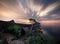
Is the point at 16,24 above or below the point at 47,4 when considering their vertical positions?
below

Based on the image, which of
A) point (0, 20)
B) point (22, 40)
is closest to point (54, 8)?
point (22, 40)

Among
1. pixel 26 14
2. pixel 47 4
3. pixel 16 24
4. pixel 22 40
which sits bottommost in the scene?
pixel 22 40

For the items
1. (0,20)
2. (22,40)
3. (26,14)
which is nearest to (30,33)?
(22,40)

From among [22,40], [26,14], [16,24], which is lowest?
[22,40]

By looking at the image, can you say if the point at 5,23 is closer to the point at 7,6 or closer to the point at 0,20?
the point at 0,20

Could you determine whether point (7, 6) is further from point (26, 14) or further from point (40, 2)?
point (40, 2)

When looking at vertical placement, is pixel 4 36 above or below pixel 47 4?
below

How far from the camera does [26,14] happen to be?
62.9 inches

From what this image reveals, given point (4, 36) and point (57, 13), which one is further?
point (57, 13)

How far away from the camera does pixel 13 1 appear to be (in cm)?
159

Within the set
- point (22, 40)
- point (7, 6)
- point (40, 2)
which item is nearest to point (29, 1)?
point (40, 2)

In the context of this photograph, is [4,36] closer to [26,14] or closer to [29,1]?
[26,14]

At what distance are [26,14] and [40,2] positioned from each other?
23cm

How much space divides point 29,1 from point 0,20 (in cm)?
41
